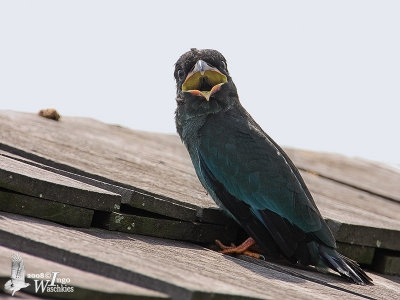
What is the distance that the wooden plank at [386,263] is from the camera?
5.66m

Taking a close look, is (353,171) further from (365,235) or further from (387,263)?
Answer: (365,235)

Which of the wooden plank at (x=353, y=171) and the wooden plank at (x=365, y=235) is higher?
the wooden plank at (x=353, y=171)

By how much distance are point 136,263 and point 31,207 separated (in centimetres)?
96

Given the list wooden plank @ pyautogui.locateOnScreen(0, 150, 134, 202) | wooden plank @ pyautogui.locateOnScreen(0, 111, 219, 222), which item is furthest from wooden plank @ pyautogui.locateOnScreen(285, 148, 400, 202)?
wooden plank @ pyautogui.locateOnScreen(0, 150, 134, 202)

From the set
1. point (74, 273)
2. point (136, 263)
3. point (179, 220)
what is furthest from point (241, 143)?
point (74, 273)

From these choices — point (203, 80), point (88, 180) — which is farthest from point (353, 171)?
point (88, 180)

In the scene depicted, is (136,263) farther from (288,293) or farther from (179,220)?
(179,220)

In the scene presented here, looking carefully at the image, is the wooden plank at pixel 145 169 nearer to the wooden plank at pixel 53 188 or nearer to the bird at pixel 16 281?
the wooden plank at pixel 53 188

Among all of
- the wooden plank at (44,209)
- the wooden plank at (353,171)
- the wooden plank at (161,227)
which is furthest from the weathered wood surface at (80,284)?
the wooden plank at (353,171)

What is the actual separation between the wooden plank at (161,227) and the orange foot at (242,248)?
0.35 feet

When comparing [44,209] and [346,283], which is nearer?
[44,209]

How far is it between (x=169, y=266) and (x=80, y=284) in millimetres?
715

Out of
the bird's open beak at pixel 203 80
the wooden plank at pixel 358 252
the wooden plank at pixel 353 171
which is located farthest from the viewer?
the wooden plank at pixel 353 171

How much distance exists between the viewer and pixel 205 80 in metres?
6.42
